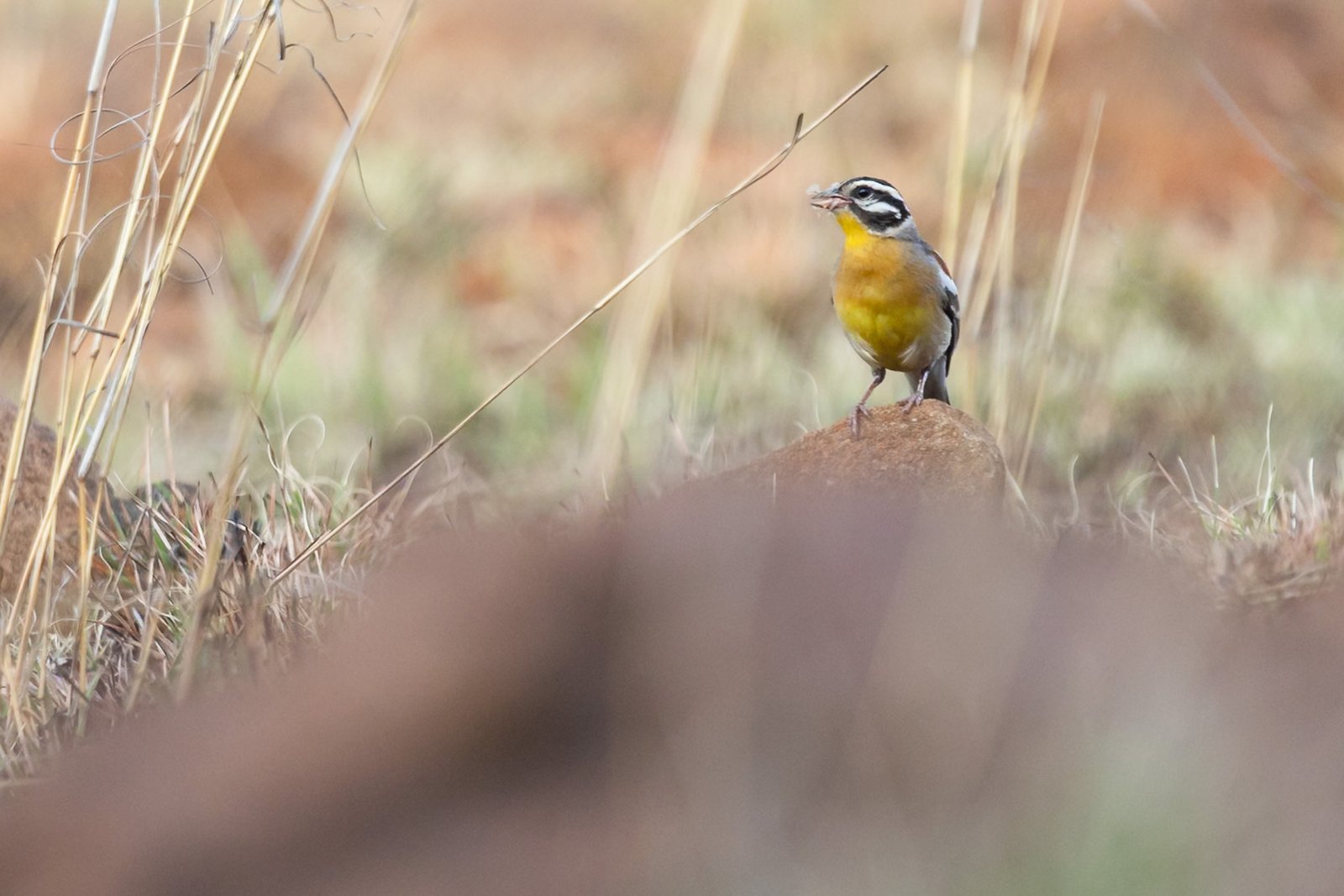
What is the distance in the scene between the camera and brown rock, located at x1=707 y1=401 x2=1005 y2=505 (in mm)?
2963

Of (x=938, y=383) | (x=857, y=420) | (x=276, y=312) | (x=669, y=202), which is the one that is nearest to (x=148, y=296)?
(x=276, y=312)

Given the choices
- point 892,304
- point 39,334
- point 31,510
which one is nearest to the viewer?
point 39,334

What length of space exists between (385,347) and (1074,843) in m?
5.79

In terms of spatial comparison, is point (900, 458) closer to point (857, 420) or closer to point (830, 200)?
point (857, 420)

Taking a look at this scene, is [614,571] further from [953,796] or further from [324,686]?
[953,796]

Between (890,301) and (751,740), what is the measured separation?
2.39m

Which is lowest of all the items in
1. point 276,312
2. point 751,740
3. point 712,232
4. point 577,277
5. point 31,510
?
point 577,277

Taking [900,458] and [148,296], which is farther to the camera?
[900,458]

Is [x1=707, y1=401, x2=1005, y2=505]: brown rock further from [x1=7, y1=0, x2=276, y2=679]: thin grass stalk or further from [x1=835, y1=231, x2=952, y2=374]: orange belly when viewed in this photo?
[x1=7, y1=0, x2=276, y2=679]: thin grass stalk

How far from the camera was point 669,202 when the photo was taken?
121 inches

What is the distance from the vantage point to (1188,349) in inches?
257

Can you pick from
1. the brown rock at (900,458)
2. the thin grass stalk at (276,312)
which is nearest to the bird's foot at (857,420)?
the brown rock at (900,458)

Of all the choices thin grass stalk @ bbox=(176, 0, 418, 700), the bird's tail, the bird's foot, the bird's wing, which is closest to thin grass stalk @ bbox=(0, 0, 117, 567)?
thin grass stalk @ bbox=(176, 0, 418, 700)

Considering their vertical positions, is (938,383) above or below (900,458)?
below
